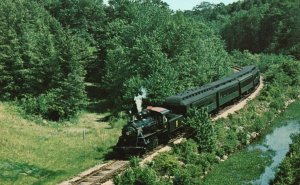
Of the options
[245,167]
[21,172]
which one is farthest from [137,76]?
[21,172]

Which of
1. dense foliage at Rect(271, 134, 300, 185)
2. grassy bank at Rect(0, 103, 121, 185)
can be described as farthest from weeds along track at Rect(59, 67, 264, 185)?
dense foliage at Rect(271, 134, 300, 185)

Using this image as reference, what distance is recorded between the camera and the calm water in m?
30.3

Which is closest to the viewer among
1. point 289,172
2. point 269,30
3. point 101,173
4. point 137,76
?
point 289,172

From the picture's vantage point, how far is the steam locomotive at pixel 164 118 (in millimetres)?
31312

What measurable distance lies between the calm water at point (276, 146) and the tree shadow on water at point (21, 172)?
14428 mm

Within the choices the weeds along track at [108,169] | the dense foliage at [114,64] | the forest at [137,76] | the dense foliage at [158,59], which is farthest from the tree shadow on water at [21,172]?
the dense foliage at [158,59]

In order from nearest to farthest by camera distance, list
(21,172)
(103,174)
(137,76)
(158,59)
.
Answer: (103,174) < (21,172) < (137,76) < (158,59)

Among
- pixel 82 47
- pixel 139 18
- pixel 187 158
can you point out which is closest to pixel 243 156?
pixel 187 158

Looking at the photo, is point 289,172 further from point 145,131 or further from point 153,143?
point 153,143

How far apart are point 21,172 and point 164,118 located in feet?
37.6

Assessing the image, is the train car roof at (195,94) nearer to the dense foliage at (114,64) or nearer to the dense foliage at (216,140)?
the dense foliage at (216,140)

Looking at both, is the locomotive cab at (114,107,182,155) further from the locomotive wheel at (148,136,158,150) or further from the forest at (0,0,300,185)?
the forest at (0,0,300,185)

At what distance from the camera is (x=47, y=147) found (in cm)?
3584

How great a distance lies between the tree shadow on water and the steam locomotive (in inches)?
215
